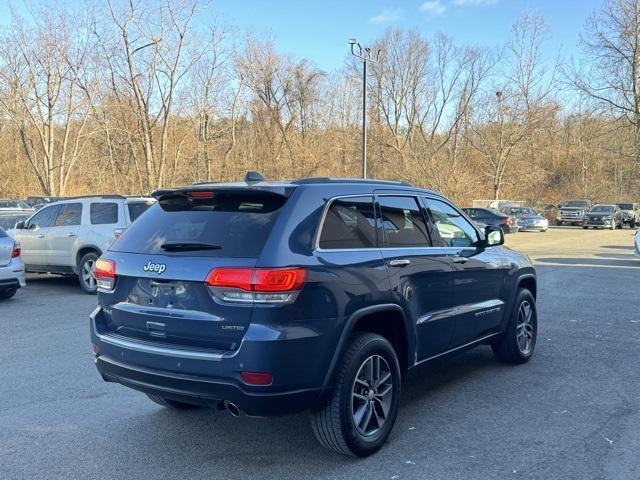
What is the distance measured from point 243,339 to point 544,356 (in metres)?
4.34

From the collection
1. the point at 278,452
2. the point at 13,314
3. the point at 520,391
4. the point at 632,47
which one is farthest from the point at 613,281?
the point at 632,47

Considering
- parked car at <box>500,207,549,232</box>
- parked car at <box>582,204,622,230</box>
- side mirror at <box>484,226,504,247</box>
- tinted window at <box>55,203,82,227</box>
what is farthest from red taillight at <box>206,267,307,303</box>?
parked car at <box>582,204,622,230</box>

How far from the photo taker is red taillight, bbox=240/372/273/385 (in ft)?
10.9

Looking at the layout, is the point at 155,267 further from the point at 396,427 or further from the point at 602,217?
the point at 602,217

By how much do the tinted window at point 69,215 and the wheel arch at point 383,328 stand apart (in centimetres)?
888

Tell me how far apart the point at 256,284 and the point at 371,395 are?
125 centimetres

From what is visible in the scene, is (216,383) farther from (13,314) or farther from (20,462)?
(13,314)

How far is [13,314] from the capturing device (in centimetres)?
895

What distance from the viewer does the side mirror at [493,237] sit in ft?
18.2

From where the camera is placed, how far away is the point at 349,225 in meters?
4.02

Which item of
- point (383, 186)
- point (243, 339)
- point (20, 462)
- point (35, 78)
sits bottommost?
point (20, 462)

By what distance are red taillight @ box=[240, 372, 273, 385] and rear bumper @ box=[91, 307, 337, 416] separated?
0.08ft

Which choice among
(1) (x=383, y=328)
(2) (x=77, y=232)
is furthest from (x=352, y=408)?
(2) (x=77, y=232)

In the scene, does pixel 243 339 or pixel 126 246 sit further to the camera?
pixel 126 246
